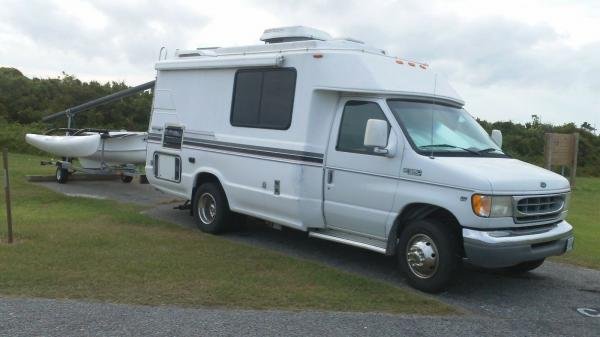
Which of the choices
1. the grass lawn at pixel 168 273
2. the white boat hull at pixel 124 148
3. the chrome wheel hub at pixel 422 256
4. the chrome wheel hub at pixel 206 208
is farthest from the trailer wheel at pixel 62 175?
the chrome wheel hub at pixel 422 256

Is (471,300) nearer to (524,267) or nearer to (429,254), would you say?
(429,254)

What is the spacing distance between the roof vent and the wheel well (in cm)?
311

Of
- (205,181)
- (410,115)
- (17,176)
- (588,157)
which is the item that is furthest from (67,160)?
(588,157)

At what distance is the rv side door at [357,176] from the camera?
7.06 m

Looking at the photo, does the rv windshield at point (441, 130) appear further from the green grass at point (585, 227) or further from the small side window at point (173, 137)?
the small side window at point (173, 137)

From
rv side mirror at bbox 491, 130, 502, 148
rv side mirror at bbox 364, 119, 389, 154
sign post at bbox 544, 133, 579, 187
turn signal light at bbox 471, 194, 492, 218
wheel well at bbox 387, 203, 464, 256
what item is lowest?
wheel well at bbox 387, 203, 464, 256

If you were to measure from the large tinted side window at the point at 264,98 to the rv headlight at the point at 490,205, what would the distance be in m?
2.82

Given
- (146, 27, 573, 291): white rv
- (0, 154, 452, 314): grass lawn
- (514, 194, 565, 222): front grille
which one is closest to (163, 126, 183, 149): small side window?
(146, 27, 573, 291): white rv

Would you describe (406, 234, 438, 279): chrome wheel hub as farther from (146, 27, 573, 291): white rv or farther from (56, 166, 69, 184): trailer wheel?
(56, 166, 69, 184): trailer wheel

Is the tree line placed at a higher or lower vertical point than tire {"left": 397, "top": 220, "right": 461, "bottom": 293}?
Result: higher

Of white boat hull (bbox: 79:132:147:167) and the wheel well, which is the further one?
white boat hull (bbox: 79:132:147:167)

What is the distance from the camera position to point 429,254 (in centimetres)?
663

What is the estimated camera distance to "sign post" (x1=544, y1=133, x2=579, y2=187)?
17.7 metres

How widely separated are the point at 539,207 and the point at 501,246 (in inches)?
31.2
